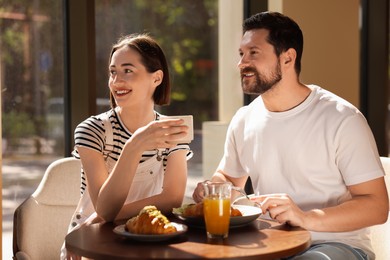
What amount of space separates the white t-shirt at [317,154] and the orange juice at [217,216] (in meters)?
0.46

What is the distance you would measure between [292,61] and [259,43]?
0.14 meters

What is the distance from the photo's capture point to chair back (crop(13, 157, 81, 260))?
109 inches

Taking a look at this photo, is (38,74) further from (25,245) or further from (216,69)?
(216,69)

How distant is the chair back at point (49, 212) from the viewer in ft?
9.10

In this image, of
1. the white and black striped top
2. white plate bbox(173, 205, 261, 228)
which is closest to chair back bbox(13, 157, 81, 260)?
the white and black striped top

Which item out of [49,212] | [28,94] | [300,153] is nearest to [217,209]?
[300,153]

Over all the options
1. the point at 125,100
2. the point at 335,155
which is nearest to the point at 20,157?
the point at 125,100

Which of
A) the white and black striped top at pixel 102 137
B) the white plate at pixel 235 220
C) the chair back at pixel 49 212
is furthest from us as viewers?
the chair back at pixel 49 212

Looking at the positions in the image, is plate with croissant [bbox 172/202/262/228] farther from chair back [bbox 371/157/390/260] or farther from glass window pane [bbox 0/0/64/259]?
glass window pane [bbox 0/0/64/259]

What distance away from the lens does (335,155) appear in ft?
7.57

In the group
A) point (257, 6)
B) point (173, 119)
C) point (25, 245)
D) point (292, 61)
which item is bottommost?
point (25, 245)

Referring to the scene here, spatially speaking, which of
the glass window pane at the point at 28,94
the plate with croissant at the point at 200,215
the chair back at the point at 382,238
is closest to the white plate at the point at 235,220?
the plate with croissant at the point at 200,215

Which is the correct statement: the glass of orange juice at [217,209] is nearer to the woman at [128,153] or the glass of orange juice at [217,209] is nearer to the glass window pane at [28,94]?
the woman at [128,153]

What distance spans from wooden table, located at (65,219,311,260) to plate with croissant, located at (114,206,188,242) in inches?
0.8
